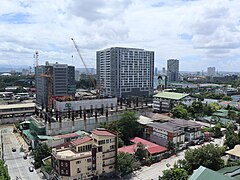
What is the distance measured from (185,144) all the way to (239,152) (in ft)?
26.9

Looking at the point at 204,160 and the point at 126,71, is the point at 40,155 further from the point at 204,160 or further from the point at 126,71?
the point at 126,71

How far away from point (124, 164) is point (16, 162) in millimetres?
14653

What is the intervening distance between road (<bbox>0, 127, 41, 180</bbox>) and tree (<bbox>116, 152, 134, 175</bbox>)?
8.73 metres

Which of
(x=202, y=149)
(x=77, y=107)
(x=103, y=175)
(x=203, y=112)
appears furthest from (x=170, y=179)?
(x=203, y=112)

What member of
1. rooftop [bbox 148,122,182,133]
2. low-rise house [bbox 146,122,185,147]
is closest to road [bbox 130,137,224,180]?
low-rise house [bbox 146,122,185,147]

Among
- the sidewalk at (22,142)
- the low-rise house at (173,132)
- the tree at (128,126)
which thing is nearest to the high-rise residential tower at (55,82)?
the sidewalk at (22,142)

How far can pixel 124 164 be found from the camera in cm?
2361

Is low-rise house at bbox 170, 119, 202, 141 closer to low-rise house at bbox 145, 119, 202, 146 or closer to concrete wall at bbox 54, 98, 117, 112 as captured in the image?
low-rise house at bbox 145, 119, 202, 146

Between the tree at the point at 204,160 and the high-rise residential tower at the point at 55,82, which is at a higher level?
the high-rise residential tower at the point at 55,82

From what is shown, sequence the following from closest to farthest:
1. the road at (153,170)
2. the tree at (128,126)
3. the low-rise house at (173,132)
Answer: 1. the road at (153,170)
2. the low-rise house at (173,132)
3. the tree at (128,126)

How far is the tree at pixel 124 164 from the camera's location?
929 inches

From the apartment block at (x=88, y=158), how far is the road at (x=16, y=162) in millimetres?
4198

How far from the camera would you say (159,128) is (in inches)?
1299

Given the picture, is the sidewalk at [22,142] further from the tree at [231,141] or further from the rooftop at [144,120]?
the tree at [231,141]
